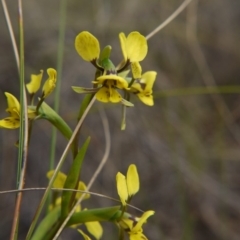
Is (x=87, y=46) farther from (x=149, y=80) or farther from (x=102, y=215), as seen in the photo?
(x=102, y=215)

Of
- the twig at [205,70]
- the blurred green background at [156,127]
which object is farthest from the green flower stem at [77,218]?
the twig at [205,70]

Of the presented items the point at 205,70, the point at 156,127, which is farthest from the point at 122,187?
the point at 156,127

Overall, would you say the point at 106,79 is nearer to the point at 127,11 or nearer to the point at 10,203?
the point at 10,203

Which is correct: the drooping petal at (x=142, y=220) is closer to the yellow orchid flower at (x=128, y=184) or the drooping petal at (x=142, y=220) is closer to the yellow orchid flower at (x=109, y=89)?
the yellow orchid flower at (x=128, y=184)

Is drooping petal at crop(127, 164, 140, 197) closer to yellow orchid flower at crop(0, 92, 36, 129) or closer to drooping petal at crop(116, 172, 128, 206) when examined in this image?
drooping petal at crop(116, 172, 128, 206)

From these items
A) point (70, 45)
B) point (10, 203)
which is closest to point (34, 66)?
point (70, 45)

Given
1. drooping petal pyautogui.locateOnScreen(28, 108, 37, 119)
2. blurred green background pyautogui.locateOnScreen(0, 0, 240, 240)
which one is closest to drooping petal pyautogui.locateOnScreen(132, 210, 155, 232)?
drooping petal pyautogui.locateOnScreen(28, 108, 37, 119)
